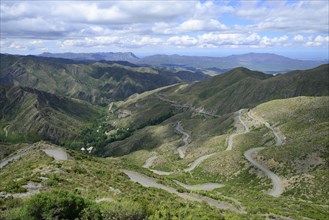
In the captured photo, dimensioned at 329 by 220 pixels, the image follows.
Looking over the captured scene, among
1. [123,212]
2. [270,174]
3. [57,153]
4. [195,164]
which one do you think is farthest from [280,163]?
[123,212]

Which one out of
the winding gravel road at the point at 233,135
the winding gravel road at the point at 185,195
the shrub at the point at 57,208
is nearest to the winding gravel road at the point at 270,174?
the winding gravel road at the point at 233,135

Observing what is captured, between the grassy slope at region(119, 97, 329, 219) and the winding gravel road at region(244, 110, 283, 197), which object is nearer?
the grassy slope at region(119, 97, 329, 219)

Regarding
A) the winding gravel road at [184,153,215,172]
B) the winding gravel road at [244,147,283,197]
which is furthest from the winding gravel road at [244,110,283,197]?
the winding gravel road at [184,153,215,172]

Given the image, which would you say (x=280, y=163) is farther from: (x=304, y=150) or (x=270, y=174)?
(x=304, y=150)

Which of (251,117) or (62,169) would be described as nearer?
(62,169)

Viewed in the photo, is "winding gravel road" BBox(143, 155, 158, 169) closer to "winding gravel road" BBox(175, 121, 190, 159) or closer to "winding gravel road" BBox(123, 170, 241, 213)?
"winding gravel road" BBox(175, 121, 190, 159)

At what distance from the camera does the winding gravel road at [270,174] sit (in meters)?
70.7

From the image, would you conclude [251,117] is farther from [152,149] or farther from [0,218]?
[0,218]

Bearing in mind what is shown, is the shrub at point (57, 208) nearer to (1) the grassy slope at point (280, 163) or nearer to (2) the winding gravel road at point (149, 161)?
(1) the grassy slope at point (280, 163)

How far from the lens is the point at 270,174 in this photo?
267 feet

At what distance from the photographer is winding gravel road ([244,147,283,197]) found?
2783 inches

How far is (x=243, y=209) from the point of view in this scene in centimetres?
4381

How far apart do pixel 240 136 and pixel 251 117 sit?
1290 inches

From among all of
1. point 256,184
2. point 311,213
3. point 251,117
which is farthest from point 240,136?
point 311,213
